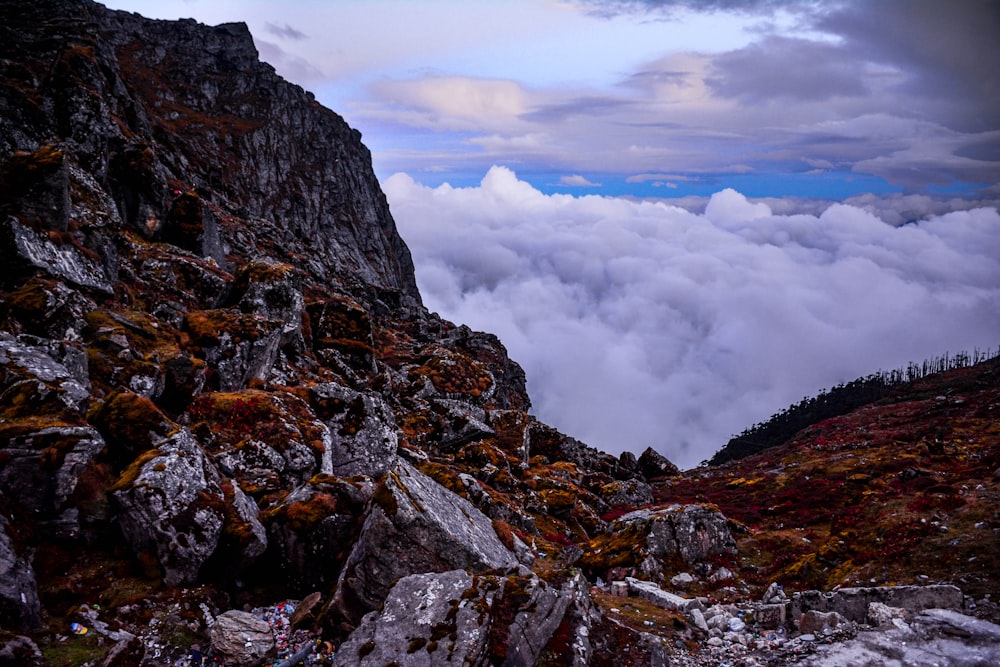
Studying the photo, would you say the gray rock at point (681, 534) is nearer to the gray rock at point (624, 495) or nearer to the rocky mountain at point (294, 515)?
the rocky mountain at point (294, 515)

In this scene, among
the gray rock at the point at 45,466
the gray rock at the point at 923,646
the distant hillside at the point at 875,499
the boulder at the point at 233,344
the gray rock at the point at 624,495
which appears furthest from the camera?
the gray rock at the point at 624,495

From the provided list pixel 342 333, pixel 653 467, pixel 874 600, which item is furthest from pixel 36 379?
pixel 653 467

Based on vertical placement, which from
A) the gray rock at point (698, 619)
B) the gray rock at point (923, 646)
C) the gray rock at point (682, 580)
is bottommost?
the gray rock at point (682, 580)

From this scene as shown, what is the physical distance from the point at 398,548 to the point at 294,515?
13.8ft

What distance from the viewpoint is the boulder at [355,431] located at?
28.4 metres

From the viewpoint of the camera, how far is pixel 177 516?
1540cm

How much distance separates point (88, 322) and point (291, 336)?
16.1 meters

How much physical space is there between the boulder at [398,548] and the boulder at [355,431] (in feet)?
39.9

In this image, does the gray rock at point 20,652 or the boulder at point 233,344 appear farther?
the boulder at point 233,344

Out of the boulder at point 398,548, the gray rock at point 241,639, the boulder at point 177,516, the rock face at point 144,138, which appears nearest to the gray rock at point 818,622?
the boulder at point 398,548

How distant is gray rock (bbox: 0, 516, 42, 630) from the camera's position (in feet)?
38.4

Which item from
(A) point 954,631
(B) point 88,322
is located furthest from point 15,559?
(A) point 954,631

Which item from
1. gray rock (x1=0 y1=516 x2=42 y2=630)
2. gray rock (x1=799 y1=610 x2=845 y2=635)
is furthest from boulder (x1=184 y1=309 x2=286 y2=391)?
gray rock (x1=799 y1=610 x2=845 y2=635)

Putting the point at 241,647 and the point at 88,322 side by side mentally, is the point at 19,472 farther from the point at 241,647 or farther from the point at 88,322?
→ the point at 88,322
